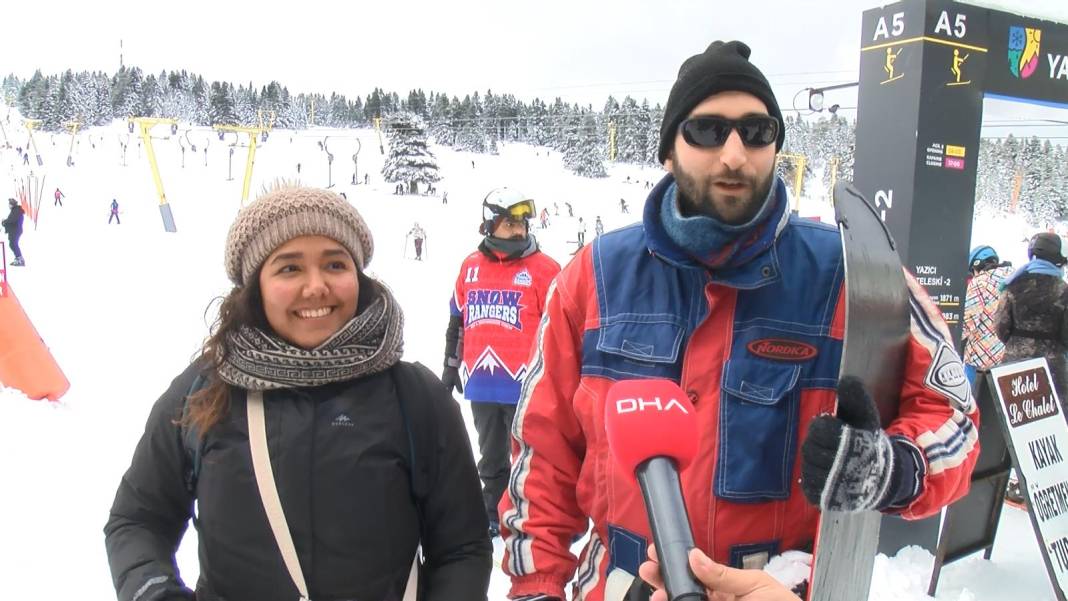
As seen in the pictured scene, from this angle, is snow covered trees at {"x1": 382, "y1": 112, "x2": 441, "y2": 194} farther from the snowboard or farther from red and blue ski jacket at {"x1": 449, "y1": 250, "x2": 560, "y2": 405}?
the snowboard

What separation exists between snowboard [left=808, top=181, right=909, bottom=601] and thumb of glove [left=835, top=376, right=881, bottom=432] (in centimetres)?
4

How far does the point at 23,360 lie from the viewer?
6078mm

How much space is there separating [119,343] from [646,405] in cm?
1014

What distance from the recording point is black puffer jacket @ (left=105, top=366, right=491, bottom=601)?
61.5 inches

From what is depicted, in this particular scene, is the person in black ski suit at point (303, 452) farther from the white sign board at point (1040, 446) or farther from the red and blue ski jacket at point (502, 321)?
the white sign board at point (1040, 446)

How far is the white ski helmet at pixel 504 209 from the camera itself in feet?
14.9

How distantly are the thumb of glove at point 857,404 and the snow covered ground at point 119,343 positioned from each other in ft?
5.44

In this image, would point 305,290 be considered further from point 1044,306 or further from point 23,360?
point 23,360

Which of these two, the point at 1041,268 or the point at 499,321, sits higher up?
the point at 1041,268

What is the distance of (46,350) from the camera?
638 centimetres

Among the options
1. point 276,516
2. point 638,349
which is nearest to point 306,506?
point 276,516

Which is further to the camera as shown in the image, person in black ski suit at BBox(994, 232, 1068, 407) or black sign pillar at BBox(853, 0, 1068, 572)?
person in black ski suit at BBox(994, 232, 1068, 407)

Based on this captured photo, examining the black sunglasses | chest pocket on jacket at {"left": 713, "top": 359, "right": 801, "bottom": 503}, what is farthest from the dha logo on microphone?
the black sunglasses

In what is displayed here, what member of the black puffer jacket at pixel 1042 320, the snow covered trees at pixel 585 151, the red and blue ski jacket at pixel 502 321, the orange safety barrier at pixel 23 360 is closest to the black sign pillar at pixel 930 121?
the black puffer jacket at pixel 1042 320
